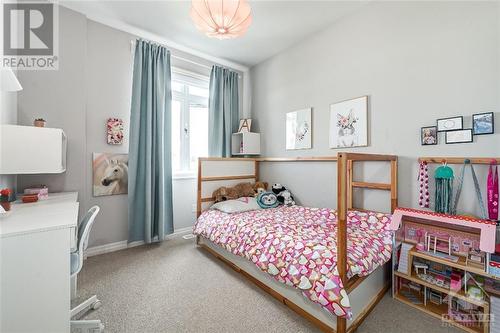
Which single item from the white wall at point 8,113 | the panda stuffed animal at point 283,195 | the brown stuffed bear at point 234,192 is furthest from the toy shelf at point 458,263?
the white wall at point 8,113

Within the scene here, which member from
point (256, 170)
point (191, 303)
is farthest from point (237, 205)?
point (191, 303)

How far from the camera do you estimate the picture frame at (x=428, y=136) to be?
187cm

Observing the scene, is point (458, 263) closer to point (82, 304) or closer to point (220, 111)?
point (82, 304)

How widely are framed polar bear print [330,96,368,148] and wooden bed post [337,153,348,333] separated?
1.27 metres

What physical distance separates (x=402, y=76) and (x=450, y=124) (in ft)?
2.05

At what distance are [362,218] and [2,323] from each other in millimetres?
2588

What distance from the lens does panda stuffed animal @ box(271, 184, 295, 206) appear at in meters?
3.08

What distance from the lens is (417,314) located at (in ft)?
5.29

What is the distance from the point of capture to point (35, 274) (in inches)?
45.7

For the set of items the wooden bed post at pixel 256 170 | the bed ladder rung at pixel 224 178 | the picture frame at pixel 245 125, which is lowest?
the bed ladder rung at pixel 224 178

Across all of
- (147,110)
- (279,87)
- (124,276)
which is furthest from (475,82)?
(124,276)

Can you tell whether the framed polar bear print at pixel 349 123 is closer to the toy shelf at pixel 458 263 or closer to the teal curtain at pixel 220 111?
the toy shelf at pixel 458 263

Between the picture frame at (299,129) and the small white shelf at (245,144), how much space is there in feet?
1.96

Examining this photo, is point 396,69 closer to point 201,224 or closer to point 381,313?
point 381,313
